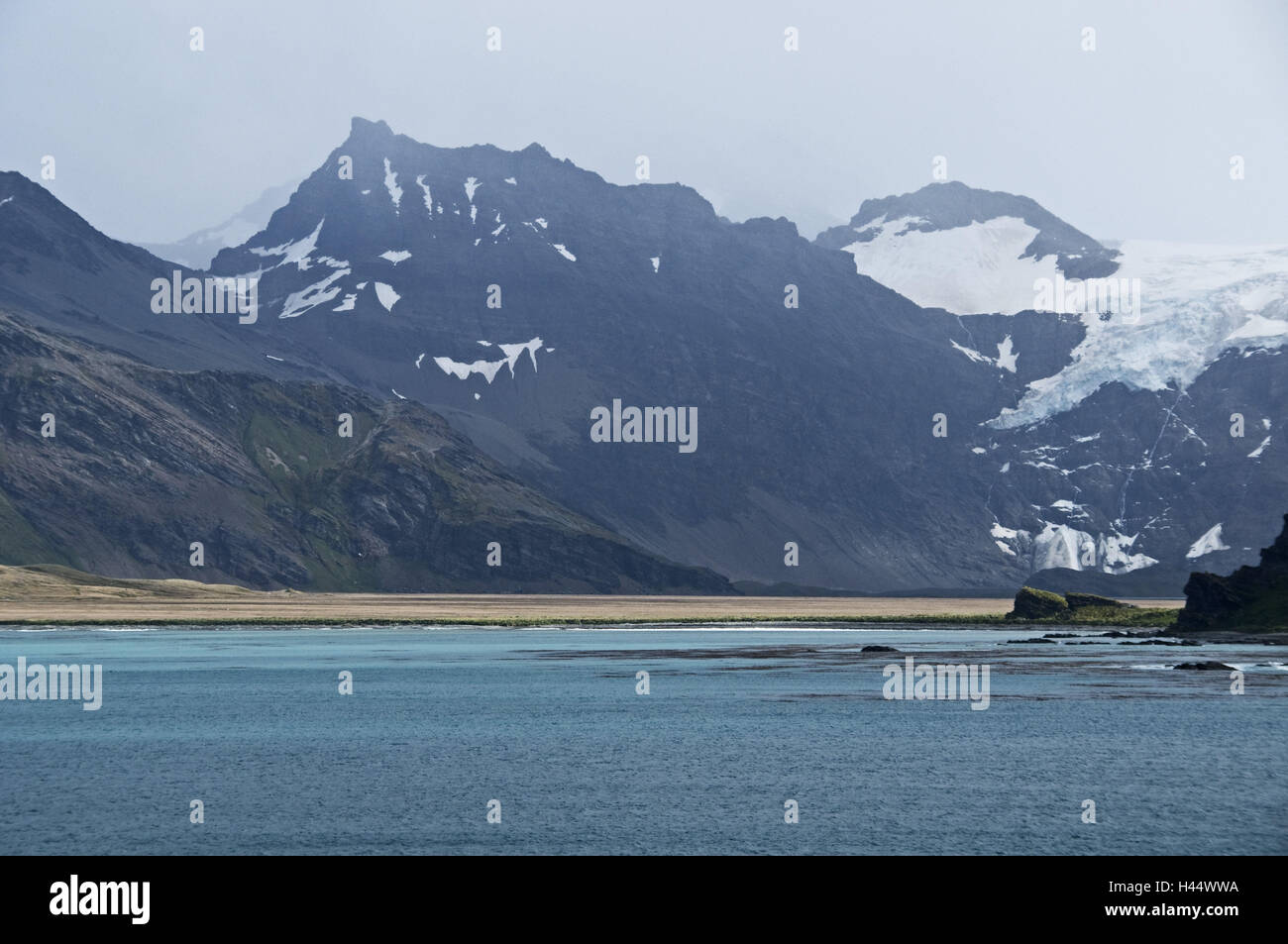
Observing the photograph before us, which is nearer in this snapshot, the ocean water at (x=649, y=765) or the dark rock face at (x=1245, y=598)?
the ocean water at (x=649, y=765)

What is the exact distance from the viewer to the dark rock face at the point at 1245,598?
185375mm

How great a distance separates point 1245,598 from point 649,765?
460 feet

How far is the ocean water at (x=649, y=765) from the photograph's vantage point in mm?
55750

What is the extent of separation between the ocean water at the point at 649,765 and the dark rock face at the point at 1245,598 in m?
57.5

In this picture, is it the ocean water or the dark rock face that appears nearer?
the ocean water

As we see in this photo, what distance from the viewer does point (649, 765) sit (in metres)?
74.0

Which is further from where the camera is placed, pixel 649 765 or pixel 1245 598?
pixel 1245 598

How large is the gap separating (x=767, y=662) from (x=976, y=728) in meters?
62.1

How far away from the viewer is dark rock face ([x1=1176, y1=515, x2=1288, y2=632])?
18538cm

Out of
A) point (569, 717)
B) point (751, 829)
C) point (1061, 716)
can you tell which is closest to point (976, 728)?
point (1061, 716)

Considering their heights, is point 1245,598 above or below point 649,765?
above

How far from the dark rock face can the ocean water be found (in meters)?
57.5

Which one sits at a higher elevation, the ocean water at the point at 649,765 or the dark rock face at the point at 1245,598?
the dark rock face at the point at 1245,598
